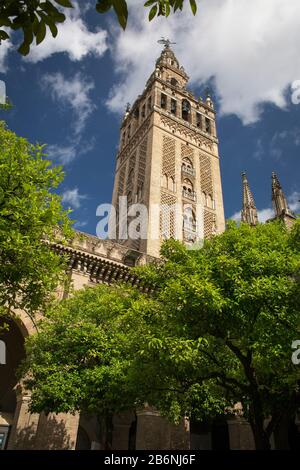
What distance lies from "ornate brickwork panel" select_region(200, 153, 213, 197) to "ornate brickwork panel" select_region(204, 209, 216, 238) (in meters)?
2.30

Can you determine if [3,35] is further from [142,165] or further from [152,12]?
[142,165]

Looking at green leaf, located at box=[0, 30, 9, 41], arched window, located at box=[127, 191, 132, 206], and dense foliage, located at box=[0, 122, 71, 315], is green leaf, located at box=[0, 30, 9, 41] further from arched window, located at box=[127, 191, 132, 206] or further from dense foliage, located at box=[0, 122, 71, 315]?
arched window, located at box=[127, 191, 132, 206]

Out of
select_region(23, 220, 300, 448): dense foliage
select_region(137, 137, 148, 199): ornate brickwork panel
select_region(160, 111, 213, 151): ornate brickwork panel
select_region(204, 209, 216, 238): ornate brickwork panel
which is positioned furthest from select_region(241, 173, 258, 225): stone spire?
select_region(23, 220, 300, 448): dense foliage

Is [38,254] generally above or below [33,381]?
above

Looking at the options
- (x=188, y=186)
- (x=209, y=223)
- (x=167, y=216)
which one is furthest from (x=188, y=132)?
(x=167, y=216)

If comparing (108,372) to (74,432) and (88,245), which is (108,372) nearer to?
(74,432)

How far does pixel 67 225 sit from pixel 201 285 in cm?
385

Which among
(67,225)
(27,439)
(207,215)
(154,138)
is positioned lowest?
(27,439)

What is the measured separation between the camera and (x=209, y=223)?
30.9m

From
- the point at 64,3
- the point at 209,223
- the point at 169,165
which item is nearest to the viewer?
the point at 64,3

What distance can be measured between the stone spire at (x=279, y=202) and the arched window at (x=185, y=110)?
454 inches

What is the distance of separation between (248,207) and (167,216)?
36.3 feet
